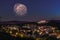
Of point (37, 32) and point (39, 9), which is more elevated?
point (39, 9)

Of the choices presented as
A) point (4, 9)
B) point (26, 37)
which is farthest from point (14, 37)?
point (4, 9)

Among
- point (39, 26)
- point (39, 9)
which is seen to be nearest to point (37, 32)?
point (39, 26)

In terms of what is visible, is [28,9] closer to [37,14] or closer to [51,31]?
[37,14]

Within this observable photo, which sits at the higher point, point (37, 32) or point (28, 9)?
point (28, 9)

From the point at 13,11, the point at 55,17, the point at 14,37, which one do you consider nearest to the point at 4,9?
the point at 13,11

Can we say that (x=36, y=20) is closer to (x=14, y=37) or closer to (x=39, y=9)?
(x=39, y=9)

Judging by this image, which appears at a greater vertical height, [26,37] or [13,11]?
[13,11]

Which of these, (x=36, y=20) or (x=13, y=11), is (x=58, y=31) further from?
(x=13, y=11)
